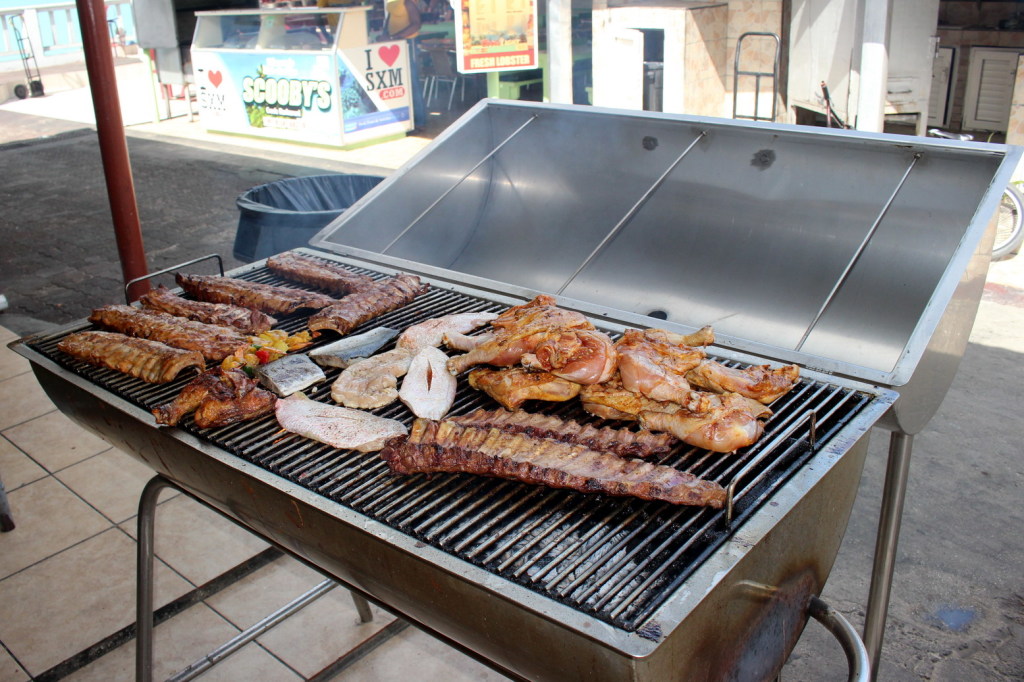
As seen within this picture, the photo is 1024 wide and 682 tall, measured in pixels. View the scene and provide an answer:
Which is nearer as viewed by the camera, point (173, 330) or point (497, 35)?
point (173, 330)

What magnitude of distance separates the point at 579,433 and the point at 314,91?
11.4 m

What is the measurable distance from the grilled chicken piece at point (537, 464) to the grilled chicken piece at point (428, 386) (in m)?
0.16

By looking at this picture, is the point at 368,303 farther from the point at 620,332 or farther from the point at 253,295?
the point at 620,332

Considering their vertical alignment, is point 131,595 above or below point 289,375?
below

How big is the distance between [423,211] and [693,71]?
6534 mm

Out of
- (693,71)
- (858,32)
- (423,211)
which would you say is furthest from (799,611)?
(693,71)

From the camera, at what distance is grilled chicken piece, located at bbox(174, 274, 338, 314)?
318 centimetres

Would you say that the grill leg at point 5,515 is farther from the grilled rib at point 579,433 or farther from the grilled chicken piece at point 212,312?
the grilled rib at point 579,433

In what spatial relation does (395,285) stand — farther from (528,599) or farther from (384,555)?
(528,599)

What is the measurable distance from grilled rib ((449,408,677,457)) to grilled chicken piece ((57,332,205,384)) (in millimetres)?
1013

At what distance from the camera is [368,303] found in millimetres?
3088

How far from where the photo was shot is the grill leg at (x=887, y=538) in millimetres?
2768

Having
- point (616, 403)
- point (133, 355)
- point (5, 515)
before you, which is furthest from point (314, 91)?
point (616, 403)

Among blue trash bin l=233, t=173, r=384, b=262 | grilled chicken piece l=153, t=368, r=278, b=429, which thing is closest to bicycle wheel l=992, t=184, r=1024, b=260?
blue trash bin l=233, t=173, r=384, b=262
